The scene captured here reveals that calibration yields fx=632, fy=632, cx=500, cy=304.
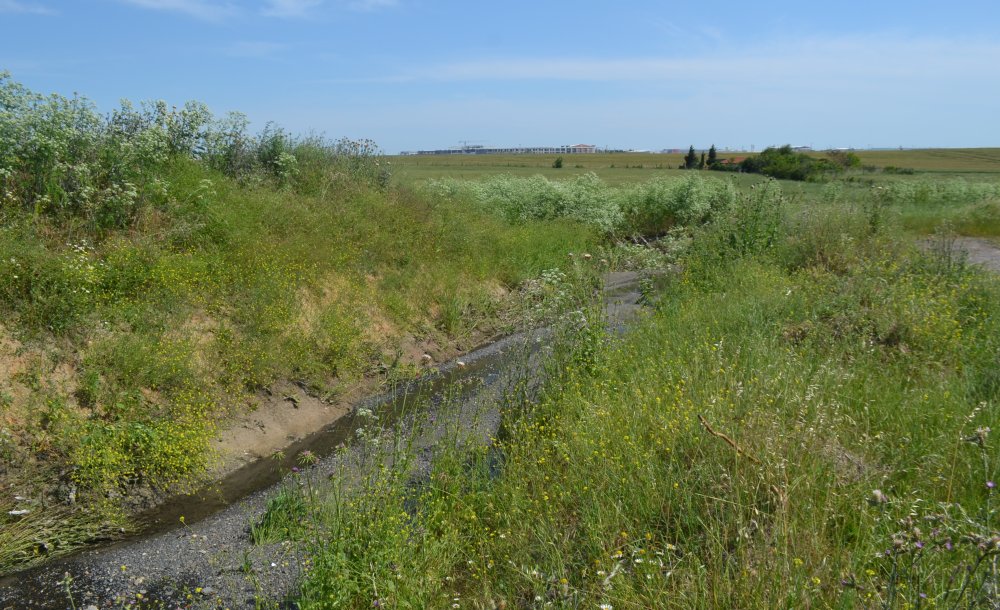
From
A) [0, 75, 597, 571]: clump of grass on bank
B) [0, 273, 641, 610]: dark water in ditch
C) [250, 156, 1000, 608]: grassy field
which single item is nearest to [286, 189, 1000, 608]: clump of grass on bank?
[250, 156, 1000, 608]: grassy field

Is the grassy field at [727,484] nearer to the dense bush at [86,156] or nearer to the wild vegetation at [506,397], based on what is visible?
the wild vegetation at [506,397]

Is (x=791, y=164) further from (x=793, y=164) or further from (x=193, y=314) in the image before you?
(x=193, y=314)

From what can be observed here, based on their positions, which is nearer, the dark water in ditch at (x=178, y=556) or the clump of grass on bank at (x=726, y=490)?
the clump of grass on bank at (x=726, y=490)

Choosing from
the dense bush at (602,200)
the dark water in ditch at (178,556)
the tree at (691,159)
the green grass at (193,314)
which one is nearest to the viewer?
the dark water in ditch at (178,556)

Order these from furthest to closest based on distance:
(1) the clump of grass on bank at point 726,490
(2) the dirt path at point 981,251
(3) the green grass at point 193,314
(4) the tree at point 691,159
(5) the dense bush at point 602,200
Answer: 1. (4) the tree at point 691,159
2. (5) the dense bush at point 602,200
3. (2) the dirt path at point 981,251
4. (3) the green grass at point 193,314
5. (1) the clump of grass on bank at point 726,490

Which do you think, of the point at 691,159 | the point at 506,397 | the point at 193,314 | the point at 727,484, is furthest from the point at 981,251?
the point at 691,159

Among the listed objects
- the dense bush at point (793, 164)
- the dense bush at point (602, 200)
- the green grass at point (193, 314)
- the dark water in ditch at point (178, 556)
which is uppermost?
the dense bush at point (793, 164)

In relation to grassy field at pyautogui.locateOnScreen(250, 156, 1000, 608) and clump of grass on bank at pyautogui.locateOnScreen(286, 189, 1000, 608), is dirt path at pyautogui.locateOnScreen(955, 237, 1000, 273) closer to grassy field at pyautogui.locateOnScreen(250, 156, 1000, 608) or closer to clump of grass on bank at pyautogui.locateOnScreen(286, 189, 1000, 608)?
grassy field at pyautogui.locateOnScreen(250, 156, 1000, 608)

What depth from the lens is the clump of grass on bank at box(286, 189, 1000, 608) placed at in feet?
9.86

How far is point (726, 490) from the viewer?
3.71m

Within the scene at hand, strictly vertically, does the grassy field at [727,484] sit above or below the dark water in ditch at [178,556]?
above

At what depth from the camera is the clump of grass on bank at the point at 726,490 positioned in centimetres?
300

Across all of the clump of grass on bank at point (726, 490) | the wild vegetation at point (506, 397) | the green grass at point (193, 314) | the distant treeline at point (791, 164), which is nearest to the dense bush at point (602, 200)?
the wild vegetation at point (506, 397)

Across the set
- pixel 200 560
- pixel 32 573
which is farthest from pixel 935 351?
pixel 32 573
